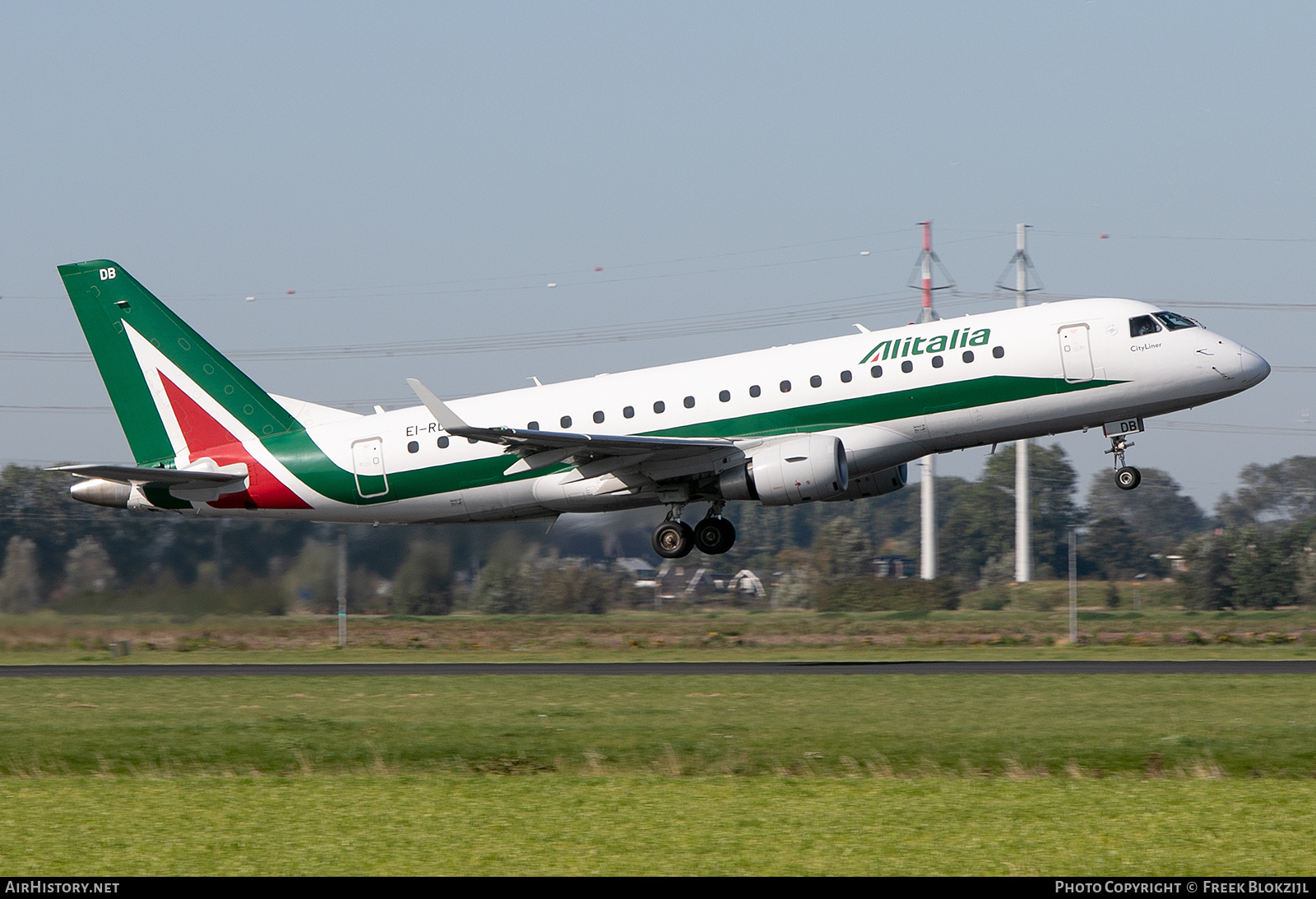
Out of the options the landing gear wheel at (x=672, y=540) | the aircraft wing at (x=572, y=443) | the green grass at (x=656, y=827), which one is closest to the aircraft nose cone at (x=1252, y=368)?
the aircraft wing at (x=572, y=443)

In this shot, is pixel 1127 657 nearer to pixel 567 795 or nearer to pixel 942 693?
pixel 942 693

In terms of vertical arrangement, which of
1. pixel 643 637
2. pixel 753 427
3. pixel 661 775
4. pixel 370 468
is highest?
pixel 753 427

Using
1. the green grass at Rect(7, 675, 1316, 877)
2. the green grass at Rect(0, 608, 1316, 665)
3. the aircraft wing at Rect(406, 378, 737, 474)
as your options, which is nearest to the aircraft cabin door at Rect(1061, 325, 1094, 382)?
the green grass at Rect(7, 675, 1316, 877)

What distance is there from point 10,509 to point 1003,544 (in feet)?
231

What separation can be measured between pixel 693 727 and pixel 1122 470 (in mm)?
14015

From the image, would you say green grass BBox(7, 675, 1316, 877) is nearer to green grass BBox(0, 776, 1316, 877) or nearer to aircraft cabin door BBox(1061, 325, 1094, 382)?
green grass BBox(0, 776, 1316, 877)

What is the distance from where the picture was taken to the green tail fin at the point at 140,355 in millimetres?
37562

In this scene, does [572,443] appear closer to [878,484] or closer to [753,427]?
[753,427]

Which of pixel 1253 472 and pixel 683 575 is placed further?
pixel 1253 472

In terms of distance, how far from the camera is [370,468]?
117 ft

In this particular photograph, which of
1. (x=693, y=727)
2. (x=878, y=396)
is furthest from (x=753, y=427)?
(x=693, y=727)

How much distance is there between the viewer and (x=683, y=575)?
250 ft

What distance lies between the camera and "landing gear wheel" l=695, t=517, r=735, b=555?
35406 millimetres

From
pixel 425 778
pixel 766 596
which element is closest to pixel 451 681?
pixel 425 778
